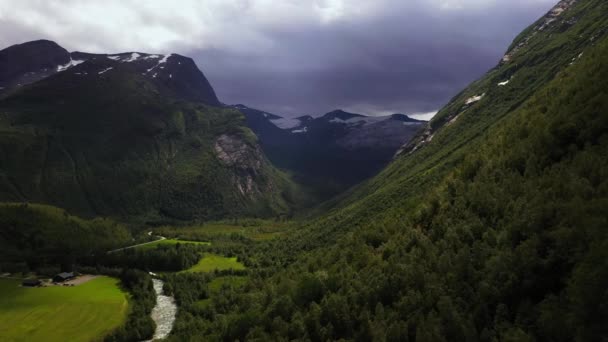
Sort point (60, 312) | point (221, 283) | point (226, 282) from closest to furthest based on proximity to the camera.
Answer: point (60, 312) < point (226, 282) < point (221, 283)

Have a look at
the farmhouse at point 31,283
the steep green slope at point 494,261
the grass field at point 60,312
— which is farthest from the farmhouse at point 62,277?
the steep green slope at point 494,261

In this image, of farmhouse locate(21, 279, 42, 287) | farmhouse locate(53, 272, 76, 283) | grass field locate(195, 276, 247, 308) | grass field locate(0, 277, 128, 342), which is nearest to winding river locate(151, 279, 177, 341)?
grass field locate(195, 276, 247, 308)

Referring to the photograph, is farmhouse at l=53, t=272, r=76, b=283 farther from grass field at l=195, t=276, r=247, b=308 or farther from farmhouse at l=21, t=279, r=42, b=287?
grass field at l=195, t=276, r=247, b=308

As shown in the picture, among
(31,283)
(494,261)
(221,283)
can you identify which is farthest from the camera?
(221,283)

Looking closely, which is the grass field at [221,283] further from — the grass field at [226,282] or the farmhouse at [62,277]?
the farmhouse at [62,277]

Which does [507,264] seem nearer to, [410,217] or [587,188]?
[587,188]

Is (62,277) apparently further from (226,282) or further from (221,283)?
(226,282)

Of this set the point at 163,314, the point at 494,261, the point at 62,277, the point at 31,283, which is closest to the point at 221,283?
the point at 163,314
